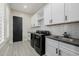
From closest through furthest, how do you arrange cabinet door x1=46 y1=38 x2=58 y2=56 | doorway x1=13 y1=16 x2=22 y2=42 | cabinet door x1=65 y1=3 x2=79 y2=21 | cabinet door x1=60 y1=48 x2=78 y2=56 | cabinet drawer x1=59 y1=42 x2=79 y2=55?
1. cabinet drawer x1=59 y1=42 x2=79 y2=55
2. cabinet door x1=60 y1=48 x2=78 y2=56
3. cabinet door x1=65 y1=3 x2=79 y2=21
4. cabinet door x1=46 y1=38 x2=58 y2=56
5. doorway x1=13 y1=16 x2=22 y2=42

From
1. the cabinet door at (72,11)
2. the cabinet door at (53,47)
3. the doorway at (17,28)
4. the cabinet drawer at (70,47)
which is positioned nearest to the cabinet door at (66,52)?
the cabinet drawer at (70,47)

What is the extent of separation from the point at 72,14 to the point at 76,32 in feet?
1.70

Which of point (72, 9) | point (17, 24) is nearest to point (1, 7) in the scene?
point (17, 24)

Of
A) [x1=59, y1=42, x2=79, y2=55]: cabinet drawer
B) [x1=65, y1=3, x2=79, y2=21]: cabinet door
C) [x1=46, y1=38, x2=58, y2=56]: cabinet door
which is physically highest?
[x1=65, y1=3, x2=79, y2=21]: cabinet door

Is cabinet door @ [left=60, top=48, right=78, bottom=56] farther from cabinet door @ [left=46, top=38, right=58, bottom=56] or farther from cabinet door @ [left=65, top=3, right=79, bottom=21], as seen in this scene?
cabinet door @ [left=65, top=3, right=79, bottom=21]

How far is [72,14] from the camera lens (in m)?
1.88

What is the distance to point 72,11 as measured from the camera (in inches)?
73.8

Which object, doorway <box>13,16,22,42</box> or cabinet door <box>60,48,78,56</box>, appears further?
doorway <box>13,16,22,42</box>

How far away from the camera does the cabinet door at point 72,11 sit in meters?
1.76

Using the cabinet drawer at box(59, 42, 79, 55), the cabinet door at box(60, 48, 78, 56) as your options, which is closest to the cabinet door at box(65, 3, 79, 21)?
the cabinet drawer at box(59, 42, 79, 55)

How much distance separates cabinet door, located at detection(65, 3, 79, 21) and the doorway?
199 inches

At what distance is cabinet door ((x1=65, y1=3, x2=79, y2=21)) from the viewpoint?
176 cm

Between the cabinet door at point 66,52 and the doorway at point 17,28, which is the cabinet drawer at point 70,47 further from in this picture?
the doorway at point 17,28

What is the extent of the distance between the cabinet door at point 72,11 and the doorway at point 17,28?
16.6ft
